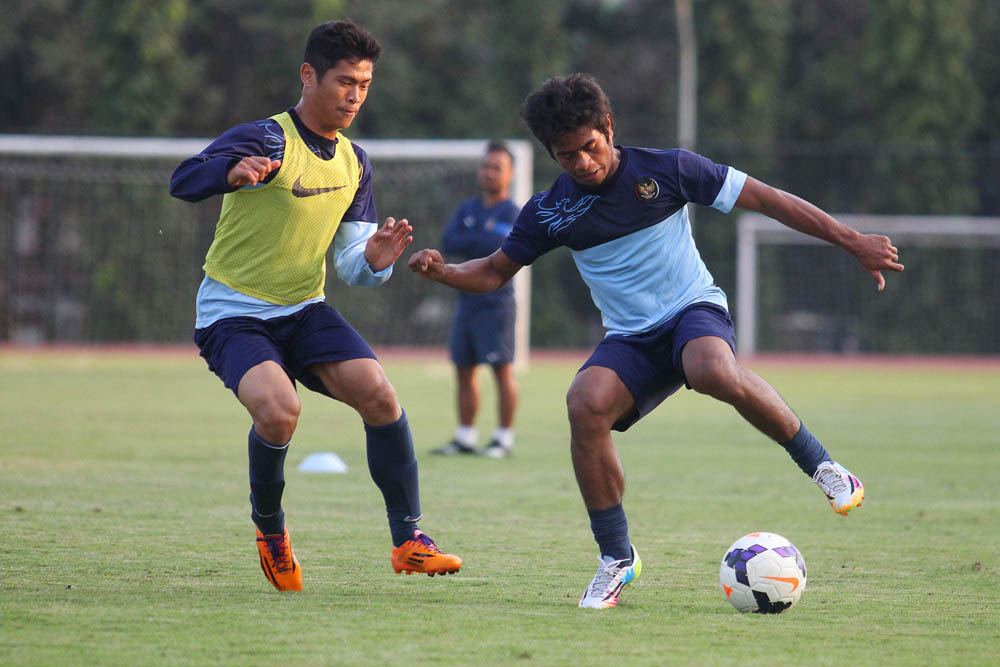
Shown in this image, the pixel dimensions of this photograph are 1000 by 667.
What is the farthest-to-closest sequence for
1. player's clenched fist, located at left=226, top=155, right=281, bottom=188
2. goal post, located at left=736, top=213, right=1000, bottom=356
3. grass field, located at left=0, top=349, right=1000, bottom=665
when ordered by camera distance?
goal post, located at left=736, top=213, right=1000, bottom=356 → player's clenched fist, located at left=226, top=155, right=281, bottom=188 → grass field, located at left=0, top=349, right=1000, bottom=665

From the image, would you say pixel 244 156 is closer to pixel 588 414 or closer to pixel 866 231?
pixel 588 414

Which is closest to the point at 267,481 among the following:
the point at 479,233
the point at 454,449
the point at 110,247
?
the point at 454,449

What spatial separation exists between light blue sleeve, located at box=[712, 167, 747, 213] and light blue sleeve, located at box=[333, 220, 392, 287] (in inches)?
53.5

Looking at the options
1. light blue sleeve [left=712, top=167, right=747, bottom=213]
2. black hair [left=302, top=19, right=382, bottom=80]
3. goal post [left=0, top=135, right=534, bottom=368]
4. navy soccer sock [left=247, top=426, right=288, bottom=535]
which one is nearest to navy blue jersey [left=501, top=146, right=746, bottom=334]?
light blue sleeve [left=712, top=167, right=747, bottom=213]

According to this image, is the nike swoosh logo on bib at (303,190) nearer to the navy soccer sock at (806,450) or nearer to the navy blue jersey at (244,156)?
the navy blue jersey at (244,156)

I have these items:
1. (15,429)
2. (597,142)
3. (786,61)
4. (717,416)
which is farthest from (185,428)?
(786,61)

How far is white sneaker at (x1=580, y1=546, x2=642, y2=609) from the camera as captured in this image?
477 cm

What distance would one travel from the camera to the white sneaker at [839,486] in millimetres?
5051

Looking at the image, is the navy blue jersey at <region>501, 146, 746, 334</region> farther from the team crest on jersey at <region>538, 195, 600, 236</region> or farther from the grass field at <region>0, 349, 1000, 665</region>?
the grass field at <region>0, 349, 1000, 665</region>

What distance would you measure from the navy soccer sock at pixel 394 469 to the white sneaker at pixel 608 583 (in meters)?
0.83

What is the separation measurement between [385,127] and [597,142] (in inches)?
1116

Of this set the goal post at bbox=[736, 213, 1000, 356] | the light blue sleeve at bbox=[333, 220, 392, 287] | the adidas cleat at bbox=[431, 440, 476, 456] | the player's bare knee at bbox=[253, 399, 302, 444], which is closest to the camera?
the player's bare knee at bbox=[253, 399, 302, 444]

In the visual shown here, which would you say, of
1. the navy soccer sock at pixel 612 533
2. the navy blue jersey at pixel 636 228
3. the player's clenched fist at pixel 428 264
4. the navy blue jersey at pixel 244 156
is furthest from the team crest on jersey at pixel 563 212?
the navy soccer sock at pixel 612 533

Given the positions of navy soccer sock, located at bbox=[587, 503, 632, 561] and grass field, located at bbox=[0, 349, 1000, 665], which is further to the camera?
navy soccer sock, located at bbox=[587, 503, 632, 561]
